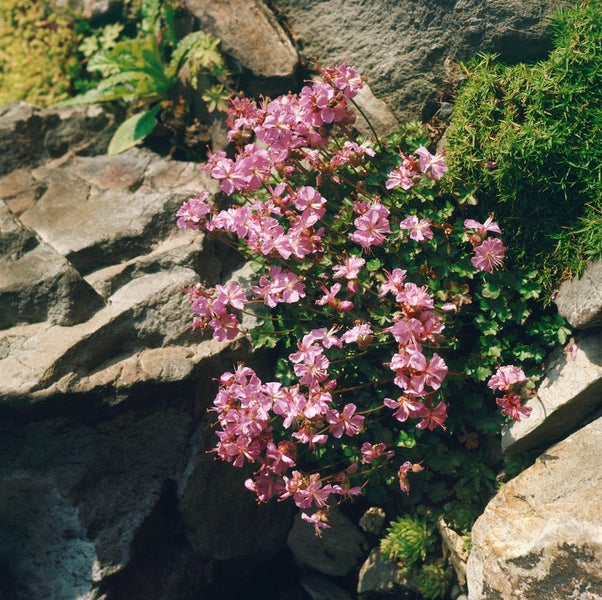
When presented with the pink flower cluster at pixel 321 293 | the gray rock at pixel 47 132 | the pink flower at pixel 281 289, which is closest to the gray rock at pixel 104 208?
the gray rock at pixel 47 132

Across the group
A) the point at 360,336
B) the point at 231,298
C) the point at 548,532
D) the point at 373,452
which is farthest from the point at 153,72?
the point at 548,532

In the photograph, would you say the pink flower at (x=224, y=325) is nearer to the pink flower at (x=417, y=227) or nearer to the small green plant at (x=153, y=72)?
the pink flower at (x=417, y=227)

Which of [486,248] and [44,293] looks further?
[44,293]

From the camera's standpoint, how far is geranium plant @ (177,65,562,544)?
3.85 metres

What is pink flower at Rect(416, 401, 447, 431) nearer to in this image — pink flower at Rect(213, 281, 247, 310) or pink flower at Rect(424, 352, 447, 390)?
pink flower at Rect(424, 352, 447, 390)

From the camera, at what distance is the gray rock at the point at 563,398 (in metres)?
3.85

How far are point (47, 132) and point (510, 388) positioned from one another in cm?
427

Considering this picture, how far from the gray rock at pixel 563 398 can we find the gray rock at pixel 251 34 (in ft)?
9.81

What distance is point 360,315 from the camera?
425 cm

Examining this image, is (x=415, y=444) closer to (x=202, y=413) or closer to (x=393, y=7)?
(x=202, y=413)

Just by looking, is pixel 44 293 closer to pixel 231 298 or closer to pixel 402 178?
pixel 231 298

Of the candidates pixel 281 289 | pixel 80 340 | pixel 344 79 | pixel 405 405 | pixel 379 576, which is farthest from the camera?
pixel 379 576

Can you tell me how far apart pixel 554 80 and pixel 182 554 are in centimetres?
386

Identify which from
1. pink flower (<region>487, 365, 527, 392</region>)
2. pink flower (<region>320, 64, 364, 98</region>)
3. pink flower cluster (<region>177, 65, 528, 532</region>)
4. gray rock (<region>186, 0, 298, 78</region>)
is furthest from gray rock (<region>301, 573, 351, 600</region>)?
gray rock (<region>186, 0, 298, 78</region>)
